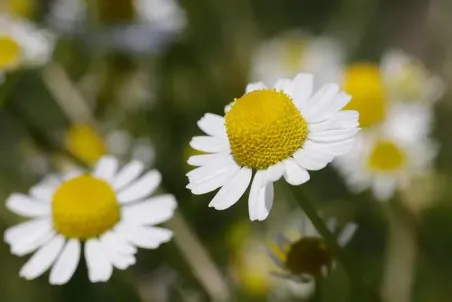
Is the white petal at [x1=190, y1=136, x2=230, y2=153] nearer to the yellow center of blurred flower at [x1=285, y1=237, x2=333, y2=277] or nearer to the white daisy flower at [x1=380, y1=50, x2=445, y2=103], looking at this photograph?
the yellow center of blurred flower at [x1=285, y1=237, x2=333, y2=277]

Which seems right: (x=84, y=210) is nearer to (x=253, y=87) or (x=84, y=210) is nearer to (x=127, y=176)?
(x=127, y=176)

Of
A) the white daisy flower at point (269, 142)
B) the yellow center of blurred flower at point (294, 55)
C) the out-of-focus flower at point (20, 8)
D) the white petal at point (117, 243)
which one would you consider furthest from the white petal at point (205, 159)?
the yellow center of blurred flower at point (294, 55)

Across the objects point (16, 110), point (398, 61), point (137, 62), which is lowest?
point (398, 61)

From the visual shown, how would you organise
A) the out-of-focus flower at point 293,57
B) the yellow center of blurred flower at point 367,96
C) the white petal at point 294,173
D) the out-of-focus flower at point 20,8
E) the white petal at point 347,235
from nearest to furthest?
the white petal at point 294,173, the white petal at point 347,235, the yellow center of blurred flower at point 367,96, the out-of-focus flower at point 20,8, the out-of-focus flower at point 293,57

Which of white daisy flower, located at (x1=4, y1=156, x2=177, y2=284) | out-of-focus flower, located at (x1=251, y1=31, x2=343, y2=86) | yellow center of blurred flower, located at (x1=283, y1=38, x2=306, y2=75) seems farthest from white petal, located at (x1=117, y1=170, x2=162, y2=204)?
yellow center of blurred flower, located at (x1=283, y1=38, x2=306, y2=75)

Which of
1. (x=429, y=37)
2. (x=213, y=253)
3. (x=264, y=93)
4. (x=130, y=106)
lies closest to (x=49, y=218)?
(x=264, y=93)

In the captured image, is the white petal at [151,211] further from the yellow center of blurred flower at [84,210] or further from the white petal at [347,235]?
the white petal at [347,235]

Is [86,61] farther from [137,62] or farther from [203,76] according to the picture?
[203,76]
